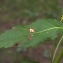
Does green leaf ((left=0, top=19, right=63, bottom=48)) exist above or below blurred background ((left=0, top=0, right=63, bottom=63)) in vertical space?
below

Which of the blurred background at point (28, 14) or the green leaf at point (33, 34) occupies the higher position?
the blurred background at point (28, 14)

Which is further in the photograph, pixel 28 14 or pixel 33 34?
pixel 28 14

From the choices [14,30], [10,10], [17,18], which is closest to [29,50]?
[17,18]

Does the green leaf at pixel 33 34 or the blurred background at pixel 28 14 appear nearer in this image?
the green leaf at pixel 33 34

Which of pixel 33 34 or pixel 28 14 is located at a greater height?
pixel 28 14

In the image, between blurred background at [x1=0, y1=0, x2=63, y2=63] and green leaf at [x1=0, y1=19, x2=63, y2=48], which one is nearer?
green leaf at [x1=0, y1=19, x2=63, y2=48]
